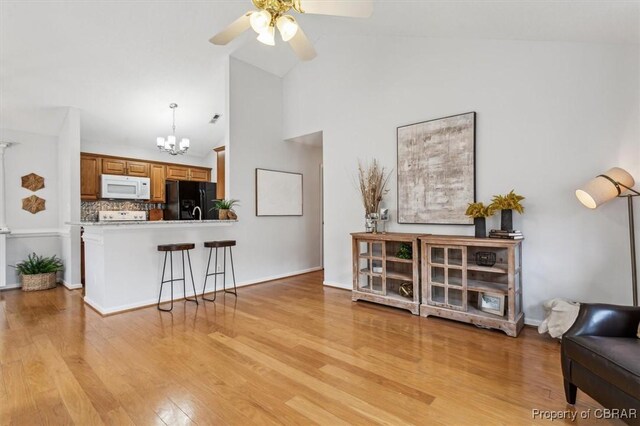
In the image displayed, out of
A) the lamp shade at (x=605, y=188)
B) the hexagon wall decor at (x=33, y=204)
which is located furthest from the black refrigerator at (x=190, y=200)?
the lamp shade at (x=605, y=188)

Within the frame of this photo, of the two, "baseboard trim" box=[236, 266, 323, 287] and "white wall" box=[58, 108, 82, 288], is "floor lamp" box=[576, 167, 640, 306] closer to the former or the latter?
"baseboard trim" box=[236, 266, 323, 287]

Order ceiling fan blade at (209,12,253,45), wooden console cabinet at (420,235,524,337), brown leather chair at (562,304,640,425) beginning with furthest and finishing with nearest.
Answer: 1. wooden console cabinet at (420,235,524,337)
2. ceiling fan blade at (209,12,253,45)
3. brown leather chair at (562,304,640,425)

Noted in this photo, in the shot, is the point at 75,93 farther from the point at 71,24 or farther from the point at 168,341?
the point at 168,341

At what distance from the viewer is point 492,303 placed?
2.99 meters

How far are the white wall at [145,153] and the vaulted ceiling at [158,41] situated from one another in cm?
20

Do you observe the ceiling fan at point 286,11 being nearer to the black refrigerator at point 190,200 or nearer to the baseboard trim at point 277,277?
the baseboard trim at point 277,277

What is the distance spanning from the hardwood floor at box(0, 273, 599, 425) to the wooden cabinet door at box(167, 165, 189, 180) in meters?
3.76

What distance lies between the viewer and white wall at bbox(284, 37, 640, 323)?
266 cm

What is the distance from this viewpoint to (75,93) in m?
4.38

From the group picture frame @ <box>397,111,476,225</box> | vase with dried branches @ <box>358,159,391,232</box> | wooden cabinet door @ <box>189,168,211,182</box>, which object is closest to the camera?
picture frame @ <box>397,111,476,225</box>

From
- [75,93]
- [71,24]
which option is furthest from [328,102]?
[75,93]

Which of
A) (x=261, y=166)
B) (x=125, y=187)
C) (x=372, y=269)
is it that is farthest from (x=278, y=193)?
(x=125, y=187)

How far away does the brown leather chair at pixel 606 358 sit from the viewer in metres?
1.40

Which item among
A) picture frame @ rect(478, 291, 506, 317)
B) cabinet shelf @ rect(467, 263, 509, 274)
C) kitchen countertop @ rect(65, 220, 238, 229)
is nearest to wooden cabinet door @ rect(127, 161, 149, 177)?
kitchen countertop @ rect(65, 220, 238, 229)
